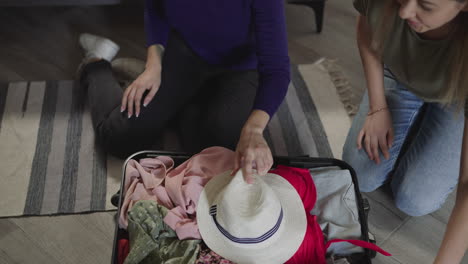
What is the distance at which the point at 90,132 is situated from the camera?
1469 mm

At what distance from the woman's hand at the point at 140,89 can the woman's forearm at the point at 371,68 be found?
1.84 ft

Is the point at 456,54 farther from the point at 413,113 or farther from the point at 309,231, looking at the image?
the point at 309,231

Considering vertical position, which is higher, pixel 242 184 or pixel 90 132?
pixel 242 184

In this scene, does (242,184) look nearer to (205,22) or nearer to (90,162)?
(205,22)

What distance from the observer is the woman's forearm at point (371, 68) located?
1.13m

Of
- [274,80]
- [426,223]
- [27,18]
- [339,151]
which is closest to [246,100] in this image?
[274,80]

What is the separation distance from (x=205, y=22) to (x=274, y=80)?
10.6 inches

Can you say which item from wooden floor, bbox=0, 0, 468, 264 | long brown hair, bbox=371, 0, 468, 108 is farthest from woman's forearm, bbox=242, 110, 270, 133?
wooden floor, bbox=0, 0, 468, 264

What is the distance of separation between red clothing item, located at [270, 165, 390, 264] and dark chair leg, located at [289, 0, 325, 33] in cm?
99

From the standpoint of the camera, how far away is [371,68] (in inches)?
44.8

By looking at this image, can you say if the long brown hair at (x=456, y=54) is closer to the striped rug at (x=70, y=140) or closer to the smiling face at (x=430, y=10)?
the smiling face at (x=430, y=10)

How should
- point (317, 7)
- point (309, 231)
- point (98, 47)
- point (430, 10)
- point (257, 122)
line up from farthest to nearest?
1. point (317, 7)
2. point (98, 47)
3. point (257, 122)
4. point (309, 231)
5. point (430, 10)

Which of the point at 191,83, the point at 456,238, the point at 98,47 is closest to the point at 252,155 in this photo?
the point at 456,238

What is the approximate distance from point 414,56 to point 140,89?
27.7 inches
